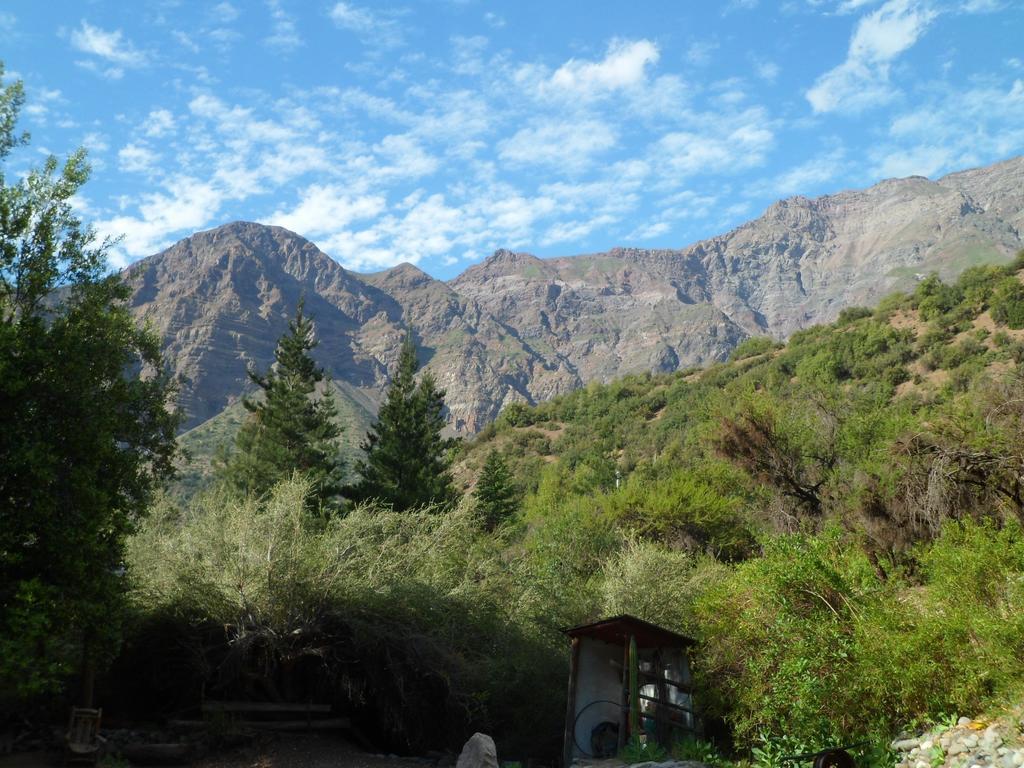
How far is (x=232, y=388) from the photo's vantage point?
16488 cm

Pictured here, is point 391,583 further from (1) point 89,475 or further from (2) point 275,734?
(1) point 89,475

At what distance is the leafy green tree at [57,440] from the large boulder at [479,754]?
4.66 meters

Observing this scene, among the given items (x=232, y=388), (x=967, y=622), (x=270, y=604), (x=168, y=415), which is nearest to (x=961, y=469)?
(x=967, y=622)

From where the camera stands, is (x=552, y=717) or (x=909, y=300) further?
(x=909, y=300)

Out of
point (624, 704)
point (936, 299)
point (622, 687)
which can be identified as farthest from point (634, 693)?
point (936, 299)

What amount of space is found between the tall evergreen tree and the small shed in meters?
17.4

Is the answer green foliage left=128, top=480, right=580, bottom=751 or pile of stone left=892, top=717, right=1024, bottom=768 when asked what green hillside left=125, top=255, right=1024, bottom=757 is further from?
pile of stone left=892, top=717, right=1024, bottom=768

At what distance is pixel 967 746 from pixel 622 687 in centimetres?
570

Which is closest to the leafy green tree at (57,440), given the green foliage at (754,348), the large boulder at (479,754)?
the large boulder at (479,754)

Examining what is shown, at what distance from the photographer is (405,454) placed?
3269cm

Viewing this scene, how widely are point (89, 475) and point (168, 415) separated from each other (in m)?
3.85

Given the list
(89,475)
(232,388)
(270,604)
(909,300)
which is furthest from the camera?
(232,388)

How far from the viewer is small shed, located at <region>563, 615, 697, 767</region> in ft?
41.6

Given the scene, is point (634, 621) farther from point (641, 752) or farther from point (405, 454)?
point (405, 454)
